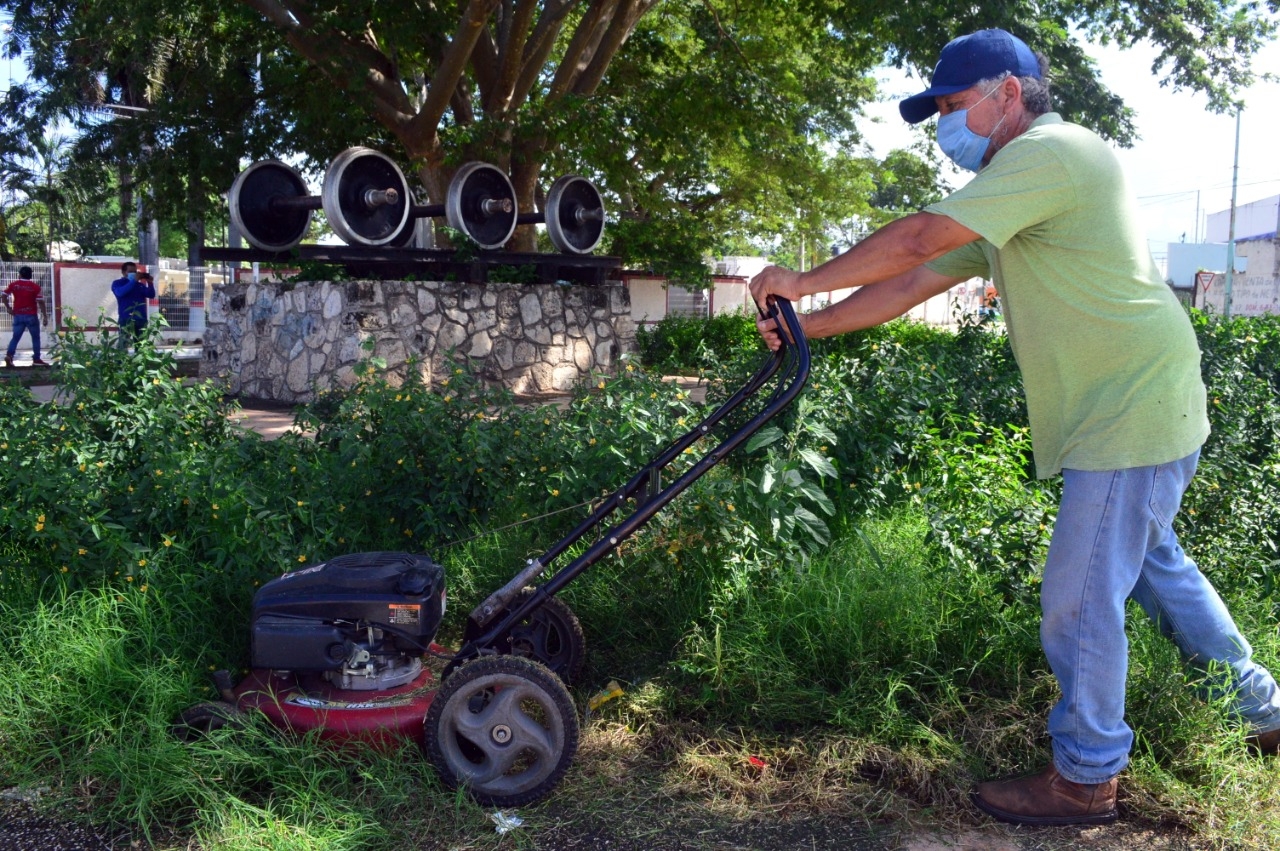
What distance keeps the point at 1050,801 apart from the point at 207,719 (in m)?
2.27

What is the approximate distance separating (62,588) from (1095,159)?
3.37m

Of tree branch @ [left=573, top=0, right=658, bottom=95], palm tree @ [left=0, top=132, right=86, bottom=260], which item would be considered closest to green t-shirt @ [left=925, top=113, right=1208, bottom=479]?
tree branch @ [left=573, top=0, right=658, bottom=95]

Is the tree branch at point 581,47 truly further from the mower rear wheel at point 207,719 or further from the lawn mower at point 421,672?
the mower rear wheel at point 207,719

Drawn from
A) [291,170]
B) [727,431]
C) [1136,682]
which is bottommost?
[1136,682]

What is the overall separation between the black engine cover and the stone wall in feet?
25.0

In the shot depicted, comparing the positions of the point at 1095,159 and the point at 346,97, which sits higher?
the point at 346,97

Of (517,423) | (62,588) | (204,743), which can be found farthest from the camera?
(517,423)

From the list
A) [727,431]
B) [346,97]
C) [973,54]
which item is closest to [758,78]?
[346,97]

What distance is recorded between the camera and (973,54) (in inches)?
108

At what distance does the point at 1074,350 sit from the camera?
8.94 feet

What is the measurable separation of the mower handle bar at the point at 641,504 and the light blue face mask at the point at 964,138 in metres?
0.60

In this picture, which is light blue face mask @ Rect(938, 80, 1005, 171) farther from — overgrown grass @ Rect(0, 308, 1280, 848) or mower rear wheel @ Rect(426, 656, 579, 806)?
mower rear wheel @ Rect(426, 656, 579, 806)

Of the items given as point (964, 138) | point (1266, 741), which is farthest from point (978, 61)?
point (1266, 741)

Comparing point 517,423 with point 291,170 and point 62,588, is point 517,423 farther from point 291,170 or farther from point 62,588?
point 291,170
